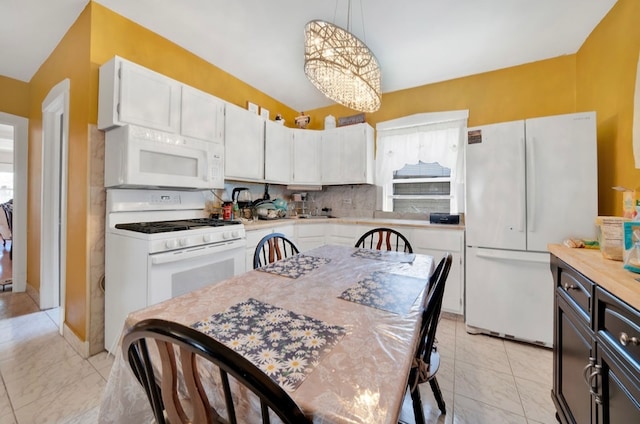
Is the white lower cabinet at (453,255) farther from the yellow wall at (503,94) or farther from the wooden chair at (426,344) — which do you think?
the wooden chair at (426,344)

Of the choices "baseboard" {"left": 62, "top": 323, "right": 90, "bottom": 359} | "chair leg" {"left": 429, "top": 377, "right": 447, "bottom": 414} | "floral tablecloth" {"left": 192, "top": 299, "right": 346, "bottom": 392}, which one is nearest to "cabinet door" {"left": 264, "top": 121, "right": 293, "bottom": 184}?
"baseboard" {"left": 62, "top": 323, "right": 90, "bottom": 359}

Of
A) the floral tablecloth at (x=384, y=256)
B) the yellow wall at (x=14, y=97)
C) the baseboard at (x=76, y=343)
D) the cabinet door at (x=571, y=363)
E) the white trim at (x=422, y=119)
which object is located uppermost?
the yellow wall at (x=14, y=97)

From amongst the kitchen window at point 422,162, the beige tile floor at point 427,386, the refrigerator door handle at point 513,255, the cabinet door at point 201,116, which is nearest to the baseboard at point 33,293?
the beige tile floor at point 427,386

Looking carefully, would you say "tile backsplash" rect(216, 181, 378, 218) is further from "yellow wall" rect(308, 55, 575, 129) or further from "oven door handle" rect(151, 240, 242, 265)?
"oven door handle" rect(151, 240, 242, 265)

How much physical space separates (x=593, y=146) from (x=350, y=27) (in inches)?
79.5

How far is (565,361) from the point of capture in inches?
48.3

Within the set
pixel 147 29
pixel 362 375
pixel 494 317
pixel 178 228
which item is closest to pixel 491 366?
pixel 494 317

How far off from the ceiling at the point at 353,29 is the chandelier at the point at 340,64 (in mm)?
654

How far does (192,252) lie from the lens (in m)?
1.84

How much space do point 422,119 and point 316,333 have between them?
10.1ft

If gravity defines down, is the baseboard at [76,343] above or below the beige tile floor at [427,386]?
above

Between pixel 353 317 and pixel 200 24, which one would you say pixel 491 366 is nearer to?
pixel 353 317

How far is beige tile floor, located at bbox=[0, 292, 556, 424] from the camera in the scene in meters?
1.39

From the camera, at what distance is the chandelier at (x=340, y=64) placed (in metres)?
1.41
